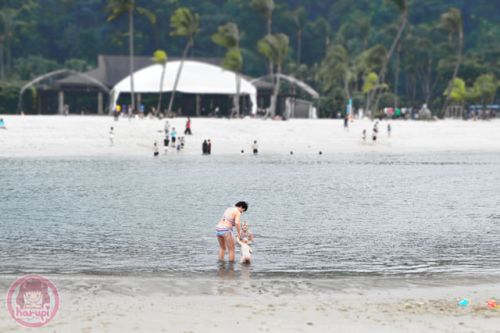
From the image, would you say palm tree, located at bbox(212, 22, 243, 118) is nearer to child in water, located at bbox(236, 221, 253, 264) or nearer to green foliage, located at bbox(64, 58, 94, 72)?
green foliage, located at bbox(64, 58, 94, 72)

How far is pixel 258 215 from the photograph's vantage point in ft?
97.2

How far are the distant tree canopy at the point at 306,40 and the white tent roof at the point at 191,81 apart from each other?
15.1 m

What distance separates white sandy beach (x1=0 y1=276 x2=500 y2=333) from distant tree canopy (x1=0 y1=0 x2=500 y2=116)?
86.3 meters

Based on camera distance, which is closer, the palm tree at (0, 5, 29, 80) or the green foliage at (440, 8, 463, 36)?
the green foliage at (440, 8, 463, 36)

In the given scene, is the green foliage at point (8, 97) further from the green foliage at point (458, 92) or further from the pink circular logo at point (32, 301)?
the pink circular logo at point (32, 301)

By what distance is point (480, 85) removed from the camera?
99.8 m

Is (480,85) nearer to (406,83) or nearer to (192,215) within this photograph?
(406,83)

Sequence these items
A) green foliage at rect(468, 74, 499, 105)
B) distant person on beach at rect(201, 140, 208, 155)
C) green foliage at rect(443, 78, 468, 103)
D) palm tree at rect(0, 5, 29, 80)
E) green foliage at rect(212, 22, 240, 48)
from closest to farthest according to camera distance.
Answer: distant person on beach at rect(201, 140, 208, 155) < green foliage at rect(212, 22, 240, 48) < green foliage at rect(468, 74, 499, 105) < green foliage at rect(443, 78, 468, 103) < palm tree at rect(0, 5, 29, 80)

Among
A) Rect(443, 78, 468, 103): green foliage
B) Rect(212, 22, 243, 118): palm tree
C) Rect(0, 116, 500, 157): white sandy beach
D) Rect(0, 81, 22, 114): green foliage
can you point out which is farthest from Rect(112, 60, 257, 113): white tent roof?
Rect(443, 78, 468, 103): green foliage

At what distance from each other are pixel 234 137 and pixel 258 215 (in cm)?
3771

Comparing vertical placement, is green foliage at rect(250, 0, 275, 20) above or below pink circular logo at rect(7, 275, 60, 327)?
above

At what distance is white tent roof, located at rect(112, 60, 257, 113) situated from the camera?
89.9 m

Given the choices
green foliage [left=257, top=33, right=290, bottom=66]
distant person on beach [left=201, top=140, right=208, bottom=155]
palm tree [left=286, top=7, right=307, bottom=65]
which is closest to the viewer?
distant person on beach [left=201, top=140, right=208, bottom=155]

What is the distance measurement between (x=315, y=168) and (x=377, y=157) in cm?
1045
